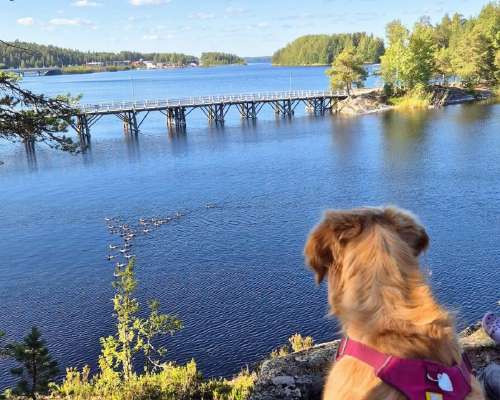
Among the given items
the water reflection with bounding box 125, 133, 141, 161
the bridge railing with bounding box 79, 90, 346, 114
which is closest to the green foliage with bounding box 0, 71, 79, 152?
the water reflection with bounding box 125, 133, 141, 161

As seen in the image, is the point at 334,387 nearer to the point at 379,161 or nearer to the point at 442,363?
the point at 442,363

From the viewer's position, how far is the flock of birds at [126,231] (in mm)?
23922

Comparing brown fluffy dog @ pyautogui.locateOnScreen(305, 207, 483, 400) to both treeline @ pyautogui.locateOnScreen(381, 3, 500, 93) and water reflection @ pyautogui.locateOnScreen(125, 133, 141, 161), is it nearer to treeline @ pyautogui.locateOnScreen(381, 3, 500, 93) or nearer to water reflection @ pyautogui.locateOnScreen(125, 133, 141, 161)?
water reflection @ pyautogui.locateOnScreen(125, 133, 141, 161)

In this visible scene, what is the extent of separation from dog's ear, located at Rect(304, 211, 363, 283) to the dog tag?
29.7 inches

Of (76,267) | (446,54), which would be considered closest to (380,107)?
(446,54)

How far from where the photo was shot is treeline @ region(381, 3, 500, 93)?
73.6 metres

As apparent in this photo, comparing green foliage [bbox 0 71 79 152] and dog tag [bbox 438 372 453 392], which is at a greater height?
green foliage [bbox 0 71 79 152]

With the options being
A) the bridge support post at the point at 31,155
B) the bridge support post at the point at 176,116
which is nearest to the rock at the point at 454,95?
the bridge support post at the point at 176,116

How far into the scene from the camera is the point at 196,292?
65.4 ft

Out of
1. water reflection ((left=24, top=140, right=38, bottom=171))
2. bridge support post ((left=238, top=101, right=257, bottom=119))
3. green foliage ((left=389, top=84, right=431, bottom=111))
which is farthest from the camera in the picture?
green foliage ((left=389, top=84, right=431, bottom=111))

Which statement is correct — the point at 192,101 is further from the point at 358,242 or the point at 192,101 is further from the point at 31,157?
the point at 358,242

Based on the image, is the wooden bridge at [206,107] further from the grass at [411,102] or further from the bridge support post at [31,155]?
the grass at [411,102]

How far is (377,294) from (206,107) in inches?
2762

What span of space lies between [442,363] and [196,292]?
1787 centimetres
